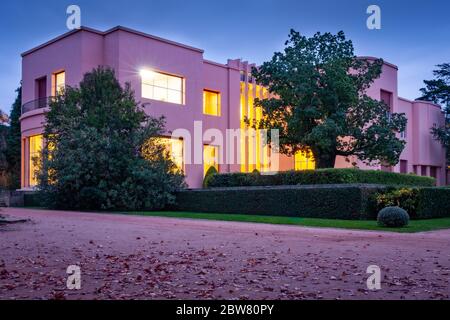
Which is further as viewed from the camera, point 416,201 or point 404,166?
point 404,166

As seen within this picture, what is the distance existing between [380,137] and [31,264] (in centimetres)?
2141

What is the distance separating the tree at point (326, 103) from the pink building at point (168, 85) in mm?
5513

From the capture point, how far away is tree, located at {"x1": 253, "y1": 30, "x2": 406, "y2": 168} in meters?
25.1

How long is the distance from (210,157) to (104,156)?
429 inches

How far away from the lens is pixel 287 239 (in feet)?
37.4

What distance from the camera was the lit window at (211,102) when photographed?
32812 millimetres

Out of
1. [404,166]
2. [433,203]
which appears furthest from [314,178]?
[404,166]

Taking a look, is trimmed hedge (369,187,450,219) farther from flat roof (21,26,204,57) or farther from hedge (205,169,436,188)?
flat roof (21,26,204,57)

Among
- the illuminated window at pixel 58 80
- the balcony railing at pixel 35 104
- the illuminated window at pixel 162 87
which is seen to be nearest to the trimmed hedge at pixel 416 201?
the illuminated window at pixel 162 87

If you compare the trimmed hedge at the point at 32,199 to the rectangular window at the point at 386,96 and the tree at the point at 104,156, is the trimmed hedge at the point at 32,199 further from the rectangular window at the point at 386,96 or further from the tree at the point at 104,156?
the rectangular window at the point at 386,96

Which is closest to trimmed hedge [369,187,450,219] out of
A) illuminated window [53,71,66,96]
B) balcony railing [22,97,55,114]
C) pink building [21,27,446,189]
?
pink building [21,27,446,189]

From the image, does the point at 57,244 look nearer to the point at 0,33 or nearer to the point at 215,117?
the point at 0,33

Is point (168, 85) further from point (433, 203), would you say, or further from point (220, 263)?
point (220, 263)

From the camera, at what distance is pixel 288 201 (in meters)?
19.2
